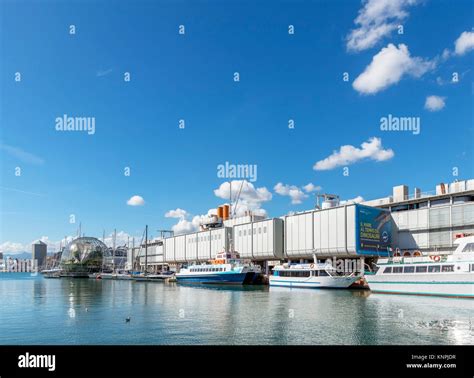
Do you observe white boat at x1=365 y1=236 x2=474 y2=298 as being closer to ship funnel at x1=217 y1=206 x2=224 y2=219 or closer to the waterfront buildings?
the waterfront buildings

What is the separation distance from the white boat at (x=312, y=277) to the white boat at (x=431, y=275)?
338 inches

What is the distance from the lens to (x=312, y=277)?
85.5 metres

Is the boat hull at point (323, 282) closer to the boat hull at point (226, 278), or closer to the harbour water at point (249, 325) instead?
the boat hull at point (226, 278)

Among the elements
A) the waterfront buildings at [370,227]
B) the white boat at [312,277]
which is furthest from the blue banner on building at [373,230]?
the white boat at [312,277]

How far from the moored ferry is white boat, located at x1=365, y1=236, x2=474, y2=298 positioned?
3418 cm

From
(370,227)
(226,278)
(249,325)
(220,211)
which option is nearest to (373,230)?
(370,227)

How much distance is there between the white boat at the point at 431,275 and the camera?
196ft

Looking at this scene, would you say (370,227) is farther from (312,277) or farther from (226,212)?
(226,212)

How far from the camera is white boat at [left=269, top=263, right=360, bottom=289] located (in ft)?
269

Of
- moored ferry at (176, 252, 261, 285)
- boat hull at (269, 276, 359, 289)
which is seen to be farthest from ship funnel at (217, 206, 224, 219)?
boat hull at (269, 276, 359, 289)

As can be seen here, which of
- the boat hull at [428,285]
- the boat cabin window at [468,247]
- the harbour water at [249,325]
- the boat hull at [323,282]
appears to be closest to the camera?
the harbour water at [249,325]

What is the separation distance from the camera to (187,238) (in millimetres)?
164750
